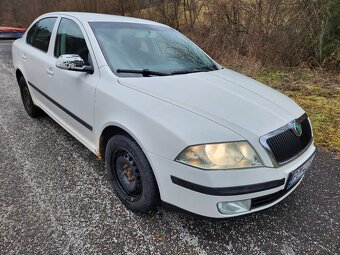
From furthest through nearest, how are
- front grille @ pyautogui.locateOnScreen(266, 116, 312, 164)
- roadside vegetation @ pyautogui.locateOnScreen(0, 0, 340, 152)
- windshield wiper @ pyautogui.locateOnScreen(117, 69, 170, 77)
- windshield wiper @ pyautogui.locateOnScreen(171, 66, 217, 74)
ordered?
roadside vegetation @ pyautogui.locateOnScreen(0, 0, 340, 152) < windshield wiper @ pyautogui.locateOnScreen(171, 66, 217, 74) < windshield wiper @ pyautogui.locateOnScreen(117, 69, 170, 77) < front grille @ pyautogui.locateOnScreen(266, 116, 312, 164)

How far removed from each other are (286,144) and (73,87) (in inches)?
80.3

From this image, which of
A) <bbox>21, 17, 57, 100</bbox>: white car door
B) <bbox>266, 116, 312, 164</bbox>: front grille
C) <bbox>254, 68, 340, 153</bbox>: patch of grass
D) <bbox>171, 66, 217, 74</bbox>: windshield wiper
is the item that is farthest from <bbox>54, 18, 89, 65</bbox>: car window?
<bbox>254, 68, 340, 153</bbox>: patch of grass

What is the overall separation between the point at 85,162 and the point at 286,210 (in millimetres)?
2123

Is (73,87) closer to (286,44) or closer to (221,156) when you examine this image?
(221,156)

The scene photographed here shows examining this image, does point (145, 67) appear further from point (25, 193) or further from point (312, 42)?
point (312, 42)

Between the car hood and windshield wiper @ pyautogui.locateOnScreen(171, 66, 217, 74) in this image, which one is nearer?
the car hood

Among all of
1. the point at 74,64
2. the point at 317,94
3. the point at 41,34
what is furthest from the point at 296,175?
the point at 317,94

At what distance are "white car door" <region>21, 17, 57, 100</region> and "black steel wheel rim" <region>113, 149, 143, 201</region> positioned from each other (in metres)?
1.72

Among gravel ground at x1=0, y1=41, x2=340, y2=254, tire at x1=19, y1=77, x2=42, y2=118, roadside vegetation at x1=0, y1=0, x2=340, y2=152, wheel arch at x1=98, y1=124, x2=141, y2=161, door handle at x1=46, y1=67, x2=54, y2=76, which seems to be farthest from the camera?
roadside vegetation at x1=0, y1=0, x2=340, y2=152

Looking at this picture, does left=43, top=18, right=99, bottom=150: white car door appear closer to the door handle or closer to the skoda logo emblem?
the door handle

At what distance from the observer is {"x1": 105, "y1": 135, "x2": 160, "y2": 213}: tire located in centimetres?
223

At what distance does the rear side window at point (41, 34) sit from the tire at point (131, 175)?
1956 millimetres

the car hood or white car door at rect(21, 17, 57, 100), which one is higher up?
the car hood

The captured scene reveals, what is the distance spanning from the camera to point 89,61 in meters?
2.79
